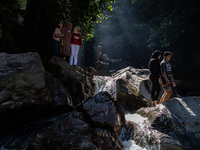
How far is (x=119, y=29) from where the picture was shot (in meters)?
29.4

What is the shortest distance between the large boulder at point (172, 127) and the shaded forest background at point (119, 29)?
14.1 ft

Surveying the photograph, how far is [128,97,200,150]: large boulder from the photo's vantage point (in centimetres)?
321

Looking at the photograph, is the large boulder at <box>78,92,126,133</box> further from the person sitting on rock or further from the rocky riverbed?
the person sitting on rock

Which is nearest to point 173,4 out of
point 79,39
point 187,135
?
point 79,39

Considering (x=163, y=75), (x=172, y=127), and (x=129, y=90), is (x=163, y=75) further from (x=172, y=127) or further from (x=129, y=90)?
(x=129, y=90)

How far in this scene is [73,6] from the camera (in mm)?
6871

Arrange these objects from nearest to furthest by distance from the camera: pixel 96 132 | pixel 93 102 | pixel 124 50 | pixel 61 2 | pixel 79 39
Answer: pixel 96 132 → pixel 93 102 → pixel 79 39 → pixel 61 2 → pixel 124 50

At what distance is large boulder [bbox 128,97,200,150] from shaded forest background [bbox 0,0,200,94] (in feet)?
14.1

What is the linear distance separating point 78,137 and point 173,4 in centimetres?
1700

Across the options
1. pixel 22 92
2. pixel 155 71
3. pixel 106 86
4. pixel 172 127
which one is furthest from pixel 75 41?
pixel 172 127

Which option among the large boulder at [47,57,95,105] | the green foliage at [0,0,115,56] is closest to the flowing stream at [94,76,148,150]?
the large boulder at [47,57,95,105]

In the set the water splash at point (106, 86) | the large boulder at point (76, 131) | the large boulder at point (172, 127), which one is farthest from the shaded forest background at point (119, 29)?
the large boulder at point (172, 127)

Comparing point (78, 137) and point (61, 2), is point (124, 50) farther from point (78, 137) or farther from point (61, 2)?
point (78, 137)

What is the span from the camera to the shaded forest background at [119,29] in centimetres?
644
